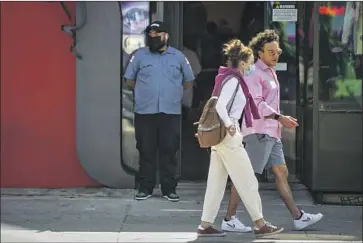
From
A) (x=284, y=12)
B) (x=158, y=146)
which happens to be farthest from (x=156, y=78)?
(x=284, y=12)

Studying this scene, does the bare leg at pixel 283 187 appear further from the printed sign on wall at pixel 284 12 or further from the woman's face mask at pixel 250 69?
the printed sign on wall at pixel 284 12

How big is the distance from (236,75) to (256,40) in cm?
61

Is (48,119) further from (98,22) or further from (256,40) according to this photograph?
(256,40)

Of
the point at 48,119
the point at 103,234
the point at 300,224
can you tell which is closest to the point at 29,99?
the point at 48,119

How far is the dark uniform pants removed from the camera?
722cm

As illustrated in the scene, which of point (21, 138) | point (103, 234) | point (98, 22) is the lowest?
point (103, 234)

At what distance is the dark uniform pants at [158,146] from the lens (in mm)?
7219

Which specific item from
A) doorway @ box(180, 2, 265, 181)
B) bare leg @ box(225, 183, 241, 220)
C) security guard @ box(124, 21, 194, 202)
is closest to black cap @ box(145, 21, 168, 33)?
security guard @ box(124, 21, 194, 202)

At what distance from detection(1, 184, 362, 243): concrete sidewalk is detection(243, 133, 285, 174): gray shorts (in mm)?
624

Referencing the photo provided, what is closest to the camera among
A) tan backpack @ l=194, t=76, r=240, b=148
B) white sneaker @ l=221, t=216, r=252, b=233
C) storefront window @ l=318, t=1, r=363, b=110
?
tan backpack @ l=194, t=76, r=240, b=148

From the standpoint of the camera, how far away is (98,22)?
7.43 m

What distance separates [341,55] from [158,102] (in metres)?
1.93

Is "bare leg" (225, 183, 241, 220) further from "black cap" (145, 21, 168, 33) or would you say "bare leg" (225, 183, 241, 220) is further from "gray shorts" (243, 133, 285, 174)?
"black cap" (145, 21, 168, 33)

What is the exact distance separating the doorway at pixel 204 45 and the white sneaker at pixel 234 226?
1888mm
